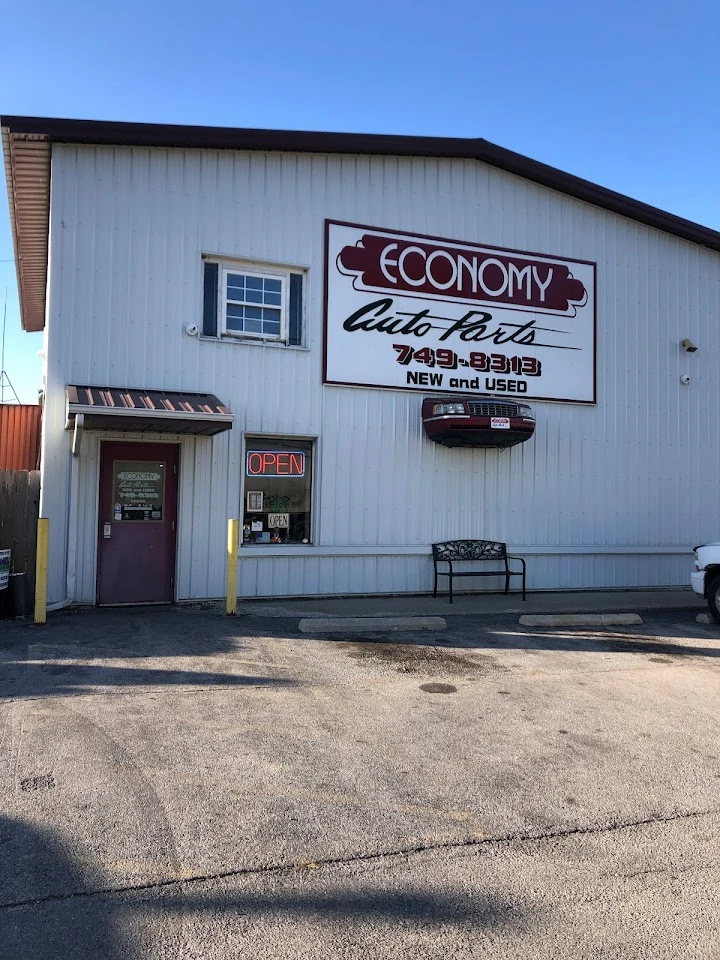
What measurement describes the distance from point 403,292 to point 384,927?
33.8 ft

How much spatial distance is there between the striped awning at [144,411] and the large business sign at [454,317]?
2.35 m

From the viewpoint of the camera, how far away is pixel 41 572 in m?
8.81

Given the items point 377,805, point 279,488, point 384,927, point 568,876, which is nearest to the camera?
point 384,927

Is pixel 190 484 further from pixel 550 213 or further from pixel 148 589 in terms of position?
pixel 550 213

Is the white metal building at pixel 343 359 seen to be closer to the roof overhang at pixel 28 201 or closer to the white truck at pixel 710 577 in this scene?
the roof overhang at pixel 28 201

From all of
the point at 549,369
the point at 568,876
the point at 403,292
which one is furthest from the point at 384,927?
the point at 549,369

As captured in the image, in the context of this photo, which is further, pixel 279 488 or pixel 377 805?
pixel 279 488

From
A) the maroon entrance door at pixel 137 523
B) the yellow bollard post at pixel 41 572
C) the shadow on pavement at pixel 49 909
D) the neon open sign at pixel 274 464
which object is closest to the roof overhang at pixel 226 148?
the maroon entrance door at pixel 137 523

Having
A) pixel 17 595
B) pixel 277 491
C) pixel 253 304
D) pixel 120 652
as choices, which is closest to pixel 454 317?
pixel 253 304

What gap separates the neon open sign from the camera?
37.0 feet

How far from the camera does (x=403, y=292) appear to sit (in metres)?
12.1

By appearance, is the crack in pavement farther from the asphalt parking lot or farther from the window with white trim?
the window with white trim

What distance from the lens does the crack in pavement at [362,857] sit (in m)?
3.21

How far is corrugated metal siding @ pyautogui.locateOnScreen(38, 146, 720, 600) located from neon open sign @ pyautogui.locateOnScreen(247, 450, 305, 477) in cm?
31
